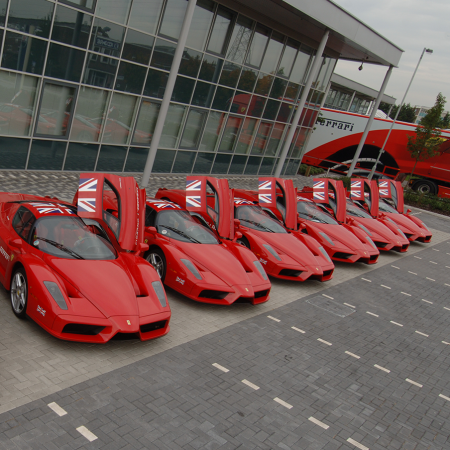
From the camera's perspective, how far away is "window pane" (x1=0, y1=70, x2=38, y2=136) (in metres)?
12.7

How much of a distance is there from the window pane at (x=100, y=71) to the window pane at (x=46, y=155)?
2.24m

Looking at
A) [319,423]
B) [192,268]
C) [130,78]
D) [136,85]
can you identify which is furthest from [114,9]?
[319,423]

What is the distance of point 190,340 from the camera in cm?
669

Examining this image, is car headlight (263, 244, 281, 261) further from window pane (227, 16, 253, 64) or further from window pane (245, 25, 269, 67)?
window pane (245, 25, 269, 67)

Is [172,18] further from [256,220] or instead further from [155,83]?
[256,220]

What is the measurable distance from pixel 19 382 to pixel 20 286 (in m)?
1.55

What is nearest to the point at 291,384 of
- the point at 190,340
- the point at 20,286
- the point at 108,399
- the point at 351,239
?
the point at 190,340

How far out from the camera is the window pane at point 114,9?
13993 millimetres

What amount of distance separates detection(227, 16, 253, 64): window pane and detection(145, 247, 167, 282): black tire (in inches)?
509

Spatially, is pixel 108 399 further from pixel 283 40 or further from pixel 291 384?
pixel 283 40

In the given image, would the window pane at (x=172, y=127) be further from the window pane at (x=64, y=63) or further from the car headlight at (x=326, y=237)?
the car headlight at (x=326, y=237)

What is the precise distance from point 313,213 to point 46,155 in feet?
27.5

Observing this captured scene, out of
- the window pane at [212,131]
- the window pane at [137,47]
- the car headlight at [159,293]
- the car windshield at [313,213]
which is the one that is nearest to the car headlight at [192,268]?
the car headlight at [159,293]

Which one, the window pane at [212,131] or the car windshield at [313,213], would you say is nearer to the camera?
the car windshield at [313,213]
